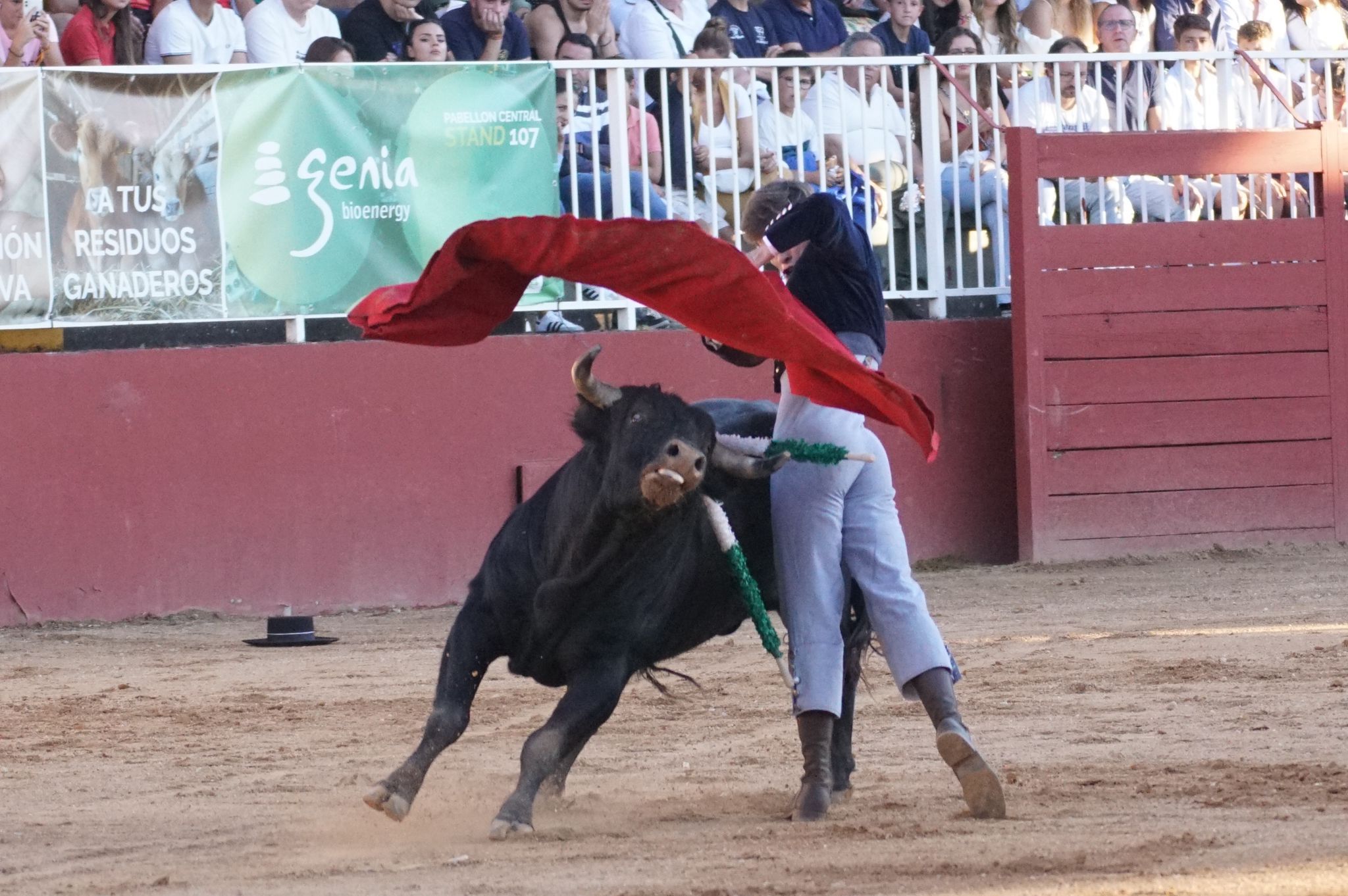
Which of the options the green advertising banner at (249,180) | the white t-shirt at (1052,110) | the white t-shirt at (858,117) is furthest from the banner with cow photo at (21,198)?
the white t-shirt at (1052,110)

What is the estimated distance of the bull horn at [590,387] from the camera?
476cm

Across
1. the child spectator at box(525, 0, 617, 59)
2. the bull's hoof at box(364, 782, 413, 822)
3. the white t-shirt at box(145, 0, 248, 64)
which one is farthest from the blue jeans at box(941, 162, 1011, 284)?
the bull's hoof at box(364, 782, 413, 822)

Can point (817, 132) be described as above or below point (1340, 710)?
above

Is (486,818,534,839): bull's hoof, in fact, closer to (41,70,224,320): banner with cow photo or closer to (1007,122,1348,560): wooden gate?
(41,70,224,320): banner with cow photo

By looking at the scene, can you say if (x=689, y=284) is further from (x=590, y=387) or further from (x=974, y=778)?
(x=974, y=778)

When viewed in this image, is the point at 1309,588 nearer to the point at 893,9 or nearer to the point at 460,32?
the point at 893,9

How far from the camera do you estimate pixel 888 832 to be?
14.6 ft

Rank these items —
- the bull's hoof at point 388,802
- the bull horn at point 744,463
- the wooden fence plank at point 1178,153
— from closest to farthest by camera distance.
A: the bull's hoof at point 388,802 < the bull horn at point 744,463 < the wooden fence plank at point 1178,153

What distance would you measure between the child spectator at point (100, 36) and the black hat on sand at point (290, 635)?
2598 mm

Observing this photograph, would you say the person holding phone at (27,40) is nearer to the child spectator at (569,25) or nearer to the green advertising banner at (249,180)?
the green advertising banner at (249,180)

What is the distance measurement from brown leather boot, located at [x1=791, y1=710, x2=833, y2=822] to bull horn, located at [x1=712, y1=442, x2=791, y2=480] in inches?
23.5

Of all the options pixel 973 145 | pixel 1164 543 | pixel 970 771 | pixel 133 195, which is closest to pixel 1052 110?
pixel 973 145

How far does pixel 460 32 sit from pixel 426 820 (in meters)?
5.43

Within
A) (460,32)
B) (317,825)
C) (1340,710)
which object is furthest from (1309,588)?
(317,825)
